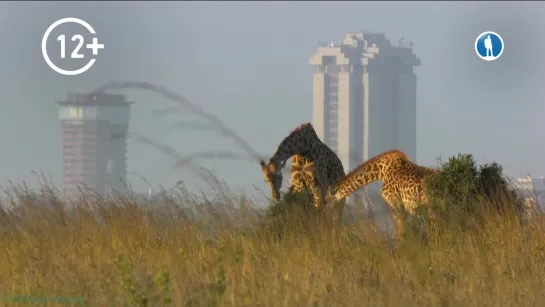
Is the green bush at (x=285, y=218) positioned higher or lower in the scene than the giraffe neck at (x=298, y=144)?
lower

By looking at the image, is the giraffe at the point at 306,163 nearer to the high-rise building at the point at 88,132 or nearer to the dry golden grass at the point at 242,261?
the dry golden grass at the point at 242,261

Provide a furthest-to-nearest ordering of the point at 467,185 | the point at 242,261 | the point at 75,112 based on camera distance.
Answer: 1. the point at 75,112
2. the point at 467,185
3. the point at 242,261

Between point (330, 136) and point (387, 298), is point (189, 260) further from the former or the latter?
point (330, 136)

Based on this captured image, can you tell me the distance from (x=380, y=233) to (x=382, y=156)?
612cm

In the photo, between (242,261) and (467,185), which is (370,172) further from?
(242,261)

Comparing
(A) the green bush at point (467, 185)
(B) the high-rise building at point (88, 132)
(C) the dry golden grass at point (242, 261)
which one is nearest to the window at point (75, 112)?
(B) the high-rise building at point (88, 132)

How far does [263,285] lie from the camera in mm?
8188

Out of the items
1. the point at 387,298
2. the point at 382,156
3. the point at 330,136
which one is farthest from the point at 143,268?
the point at 330,136

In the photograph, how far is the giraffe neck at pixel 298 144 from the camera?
54.5 ft

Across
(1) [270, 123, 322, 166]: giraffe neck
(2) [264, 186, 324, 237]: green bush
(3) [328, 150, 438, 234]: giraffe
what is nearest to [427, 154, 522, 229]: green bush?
(3) [328, 150, 438, 234]: giraffe

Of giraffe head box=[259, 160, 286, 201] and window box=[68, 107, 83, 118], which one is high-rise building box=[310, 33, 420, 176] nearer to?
window box=[68, 107, 83, 118]

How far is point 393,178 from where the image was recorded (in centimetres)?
1568

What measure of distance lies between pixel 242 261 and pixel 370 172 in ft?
23.5

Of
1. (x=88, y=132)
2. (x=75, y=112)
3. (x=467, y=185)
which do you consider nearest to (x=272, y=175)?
(x=467, y=185)
